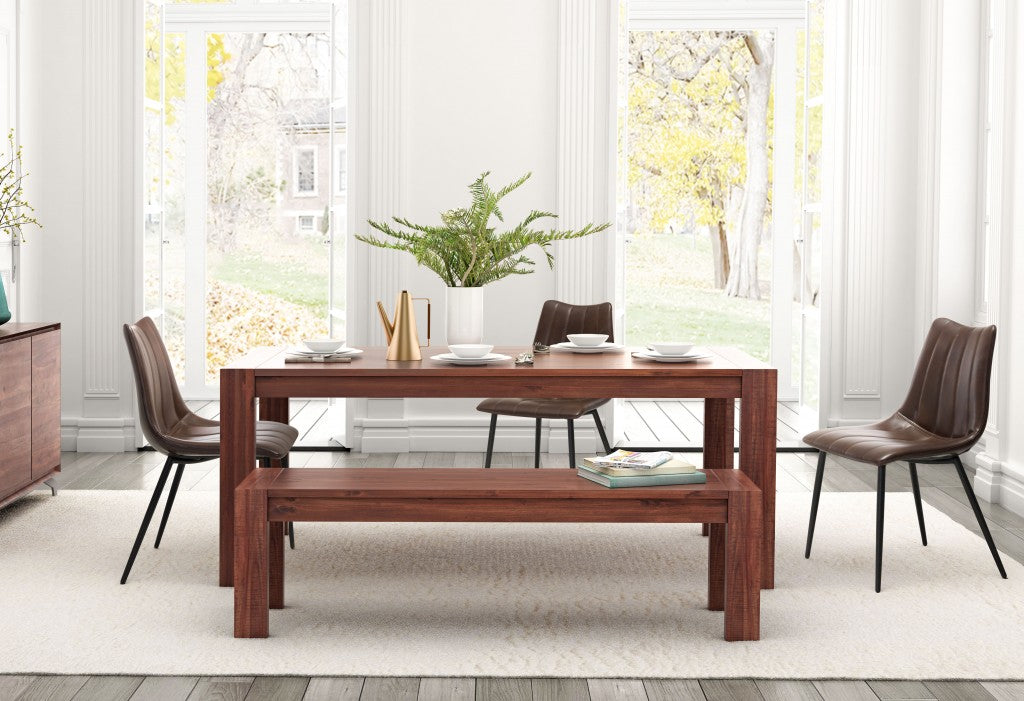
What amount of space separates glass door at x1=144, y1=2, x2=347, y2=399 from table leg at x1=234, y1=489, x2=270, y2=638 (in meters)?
4.41

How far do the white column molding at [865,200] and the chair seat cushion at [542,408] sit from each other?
194 centimetres

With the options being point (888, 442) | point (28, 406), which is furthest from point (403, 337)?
point (28, 406)

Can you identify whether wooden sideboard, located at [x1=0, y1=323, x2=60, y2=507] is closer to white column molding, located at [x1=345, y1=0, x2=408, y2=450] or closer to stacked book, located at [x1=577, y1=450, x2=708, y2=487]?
white column molding, located at [x1=345, y1=0, x2=408, y2=450]

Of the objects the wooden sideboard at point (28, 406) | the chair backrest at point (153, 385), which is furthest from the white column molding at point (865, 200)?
the wooden sideboard at point (28, 406)

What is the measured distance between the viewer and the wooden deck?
6.19m

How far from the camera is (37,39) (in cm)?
573

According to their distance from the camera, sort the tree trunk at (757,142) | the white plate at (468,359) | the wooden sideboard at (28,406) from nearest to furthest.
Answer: the white plate at (468,359) < the wooden sideboard at (28,406) < the tree trunk at (757,142)

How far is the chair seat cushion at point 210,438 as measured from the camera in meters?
3.69

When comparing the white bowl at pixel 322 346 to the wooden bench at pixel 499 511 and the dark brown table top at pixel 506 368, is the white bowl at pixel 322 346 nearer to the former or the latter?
the dark brown table top at pixel 506 368

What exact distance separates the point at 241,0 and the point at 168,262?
1.76 meters

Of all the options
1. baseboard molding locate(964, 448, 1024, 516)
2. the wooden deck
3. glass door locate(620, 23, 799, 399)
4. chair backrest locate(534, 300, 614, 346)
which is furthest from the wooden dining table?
glass door locate(620, 23, 799, 399)

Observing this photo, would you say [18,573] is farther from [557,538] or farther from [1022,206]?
[1022,206]

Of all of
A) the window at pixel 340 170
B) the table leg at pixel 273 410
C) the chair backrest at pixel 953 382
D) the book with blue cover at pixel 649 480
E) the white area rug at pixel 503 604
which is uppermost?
the window at pixel 340 170

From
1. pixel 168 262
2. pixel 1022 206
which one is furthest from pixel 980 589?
pixel 168 262
